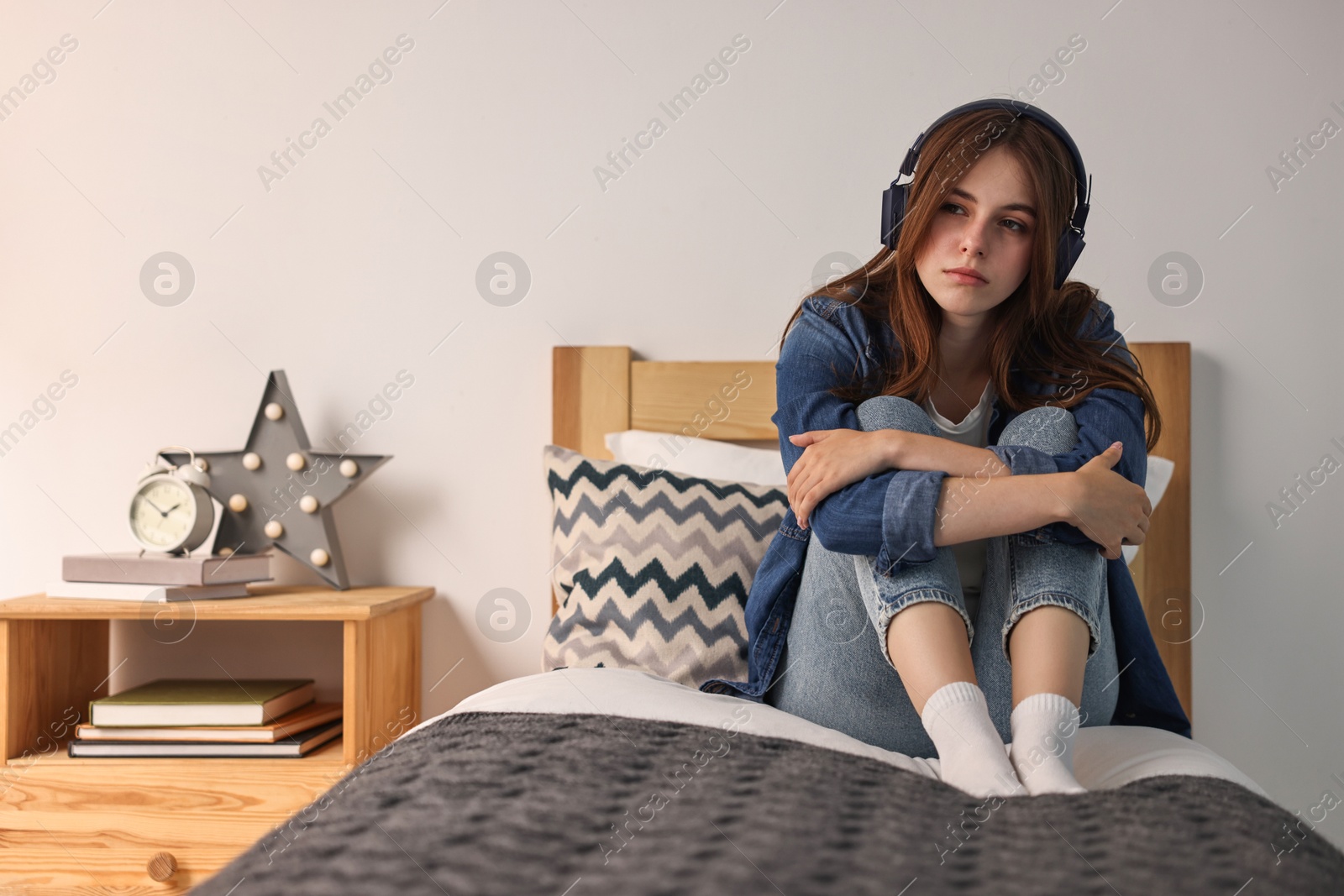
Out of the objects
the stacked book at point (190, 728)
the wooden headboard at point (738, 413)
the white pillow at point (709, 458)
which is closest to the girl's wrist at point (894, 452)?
the white pillow at point (709, 458)

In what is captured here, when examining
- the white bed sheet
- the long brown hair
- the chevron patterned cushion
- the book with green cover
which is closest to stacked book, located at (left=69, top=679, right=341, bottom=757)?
the book with green cover

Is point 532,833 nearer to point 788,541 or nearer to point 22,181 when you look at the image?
point 788,541

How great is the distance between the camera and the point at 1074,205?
1122 millimetres

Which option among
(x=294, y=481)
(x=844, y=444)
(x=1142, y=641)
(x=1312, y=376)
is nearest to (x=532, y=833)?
(x=844, y=444)

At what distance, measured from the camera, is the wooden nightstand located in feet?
4.40

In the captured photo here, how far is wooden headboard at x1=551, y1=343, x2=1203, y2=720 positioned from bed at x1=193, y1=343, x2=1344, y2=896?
66 centimetres

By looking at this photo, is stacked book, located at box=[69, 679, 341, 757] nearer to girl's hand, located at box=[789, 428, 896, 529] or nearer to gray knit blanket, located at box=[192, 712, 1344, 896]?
gray knit blanket, located at box=[192, 712, 1344, 896]

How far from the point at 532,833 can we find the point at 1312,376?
1.60 m

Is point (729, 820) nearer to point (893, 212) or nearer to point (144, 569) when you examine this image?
point (893, 212)

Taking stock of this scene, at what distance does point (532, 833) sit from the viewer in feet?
1.93

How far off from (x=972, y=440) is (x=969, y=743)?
0.47 meters

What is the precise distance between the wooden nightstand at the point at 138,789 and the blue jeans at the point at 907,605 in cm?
72

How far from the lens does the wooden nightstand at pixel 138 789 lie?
1.34 m

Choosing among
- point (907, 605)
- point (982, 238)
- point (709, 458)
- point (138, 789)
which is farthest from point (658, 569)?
point (138, 789)
